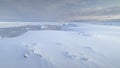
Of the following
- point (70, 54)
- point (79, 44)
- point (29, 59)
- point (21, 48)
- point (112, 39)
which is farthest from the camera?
point (112, 39)

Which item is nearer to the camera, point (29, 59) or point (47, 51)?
point (29, 59)

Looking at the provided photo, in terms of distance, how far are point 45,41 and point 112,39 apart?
177cm

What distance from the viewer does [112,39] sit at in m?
5.61

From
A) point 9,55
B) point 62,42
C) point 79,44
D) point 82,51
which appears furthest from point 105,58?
point 9,55

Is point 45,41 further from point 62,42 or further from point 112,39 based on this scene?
point 112,39

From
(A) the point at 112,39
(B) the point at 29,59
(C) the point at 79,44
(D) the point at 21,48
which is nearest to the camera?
(B) the point at 29,59

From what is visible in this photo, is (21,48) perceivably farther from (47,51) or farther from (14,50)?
(47,51)

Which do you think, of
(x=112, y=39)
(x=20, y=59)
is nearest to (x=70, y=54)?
(x=20, y=59)

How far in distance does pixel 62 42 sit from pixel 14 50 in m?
1.22

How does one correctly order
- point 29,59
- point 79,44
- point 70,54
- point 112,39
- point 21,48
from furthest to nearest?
1. point 112,39
2. point 79,44
3. point 21,48
4. point 70,54
5. point 29,59

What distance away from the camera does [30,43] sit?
508 centimetres

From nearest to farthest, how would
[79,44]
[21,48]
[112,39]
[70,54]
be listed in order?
[70,54]
[21,48]
[79,44]
[112,39]

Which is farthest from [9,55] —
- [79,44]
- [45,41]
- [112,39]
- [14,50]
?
[112,39]

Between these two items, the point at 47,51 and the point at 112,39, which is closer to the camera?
the point at 47,51
